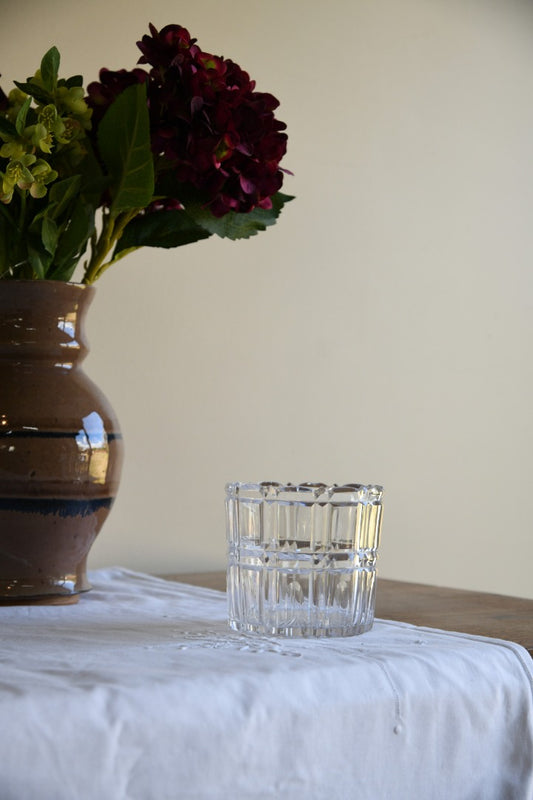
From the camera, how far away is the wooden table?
0.78 meters

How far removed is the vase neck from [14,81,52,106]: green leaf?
0.16 m

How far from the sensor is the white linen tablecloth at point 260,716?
0.46 m

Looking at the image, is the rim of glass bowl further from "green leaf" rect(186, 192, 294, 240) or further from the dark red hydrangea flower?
the dark red hydrangea flower

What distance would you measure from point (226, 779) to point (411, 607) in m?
0.46

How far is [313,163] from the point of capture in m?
1.49

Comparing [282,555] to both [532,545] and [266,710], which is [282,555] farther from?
[532,545]

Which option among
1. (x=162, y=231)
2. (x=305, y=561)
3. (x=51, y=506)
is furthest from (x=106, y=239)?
(x=305, y=561)

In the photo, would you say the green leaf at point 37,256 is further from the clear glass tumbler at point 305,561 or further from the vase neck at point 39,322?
the clear glass tumbler at point 305,561

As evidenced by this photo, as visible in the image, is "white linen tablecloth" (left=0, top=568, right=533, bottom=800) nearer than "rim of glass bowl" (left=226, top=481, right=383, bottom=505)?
Yes

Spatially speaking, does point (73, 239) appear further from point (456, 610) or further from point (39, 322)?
point (456, 610)

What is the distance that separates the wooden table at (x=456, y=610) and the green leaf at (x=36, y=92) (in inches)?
22.1

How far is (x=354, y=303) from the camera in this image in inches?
60.2

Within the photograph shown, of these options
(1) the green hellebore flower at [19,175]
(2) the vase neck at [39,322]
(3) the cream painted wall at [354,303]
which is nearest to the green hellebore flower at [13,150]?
(1) the green hellebore flower at [19,175]

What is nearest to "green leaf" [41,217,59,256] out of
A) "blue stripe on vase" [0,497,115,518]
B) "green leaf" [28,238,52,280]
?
"green leaf" [28,238,52,280]
